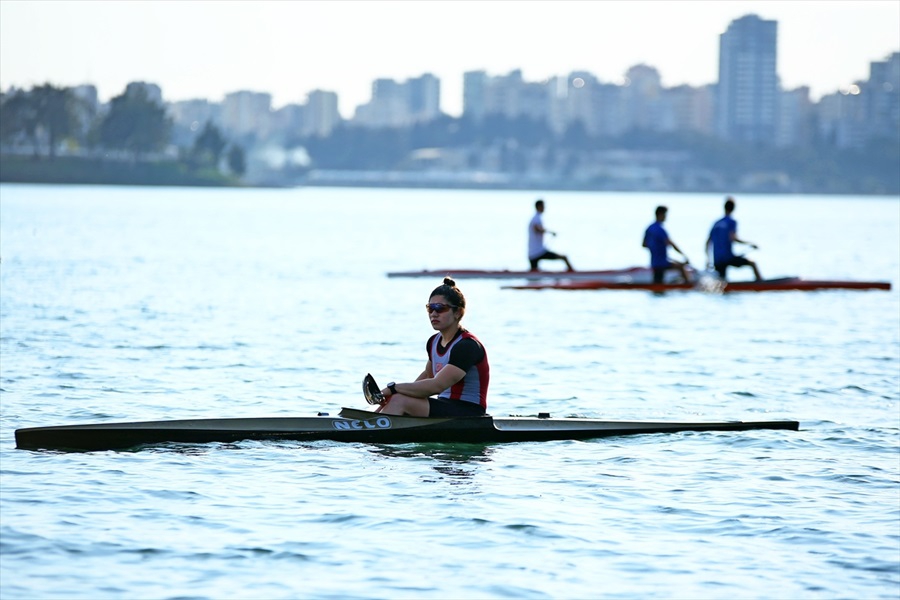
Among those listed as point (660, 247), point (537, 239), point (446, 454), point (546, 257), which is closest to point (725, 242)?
point (660, 247)

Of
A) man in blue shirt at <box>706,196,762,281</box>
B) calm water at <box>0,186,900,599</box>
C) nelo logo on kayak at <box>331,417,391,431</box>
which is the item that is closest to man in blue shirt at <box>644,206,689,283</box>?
man in blue shirt at <box>706,196,762,281</box>

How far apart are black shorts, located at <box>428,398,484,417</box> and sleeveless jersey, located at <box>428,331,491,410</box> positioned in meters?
0.03

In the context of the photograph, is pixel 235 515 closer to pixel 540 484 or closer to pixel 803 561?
pixel 540 484

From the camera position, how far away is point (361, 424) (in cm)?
1210

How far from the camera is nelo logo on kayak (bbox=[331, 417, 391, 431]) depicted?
475 inches

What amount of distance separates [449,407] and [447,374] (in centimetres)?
47

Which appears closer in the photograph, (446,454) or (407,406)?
(407,406)

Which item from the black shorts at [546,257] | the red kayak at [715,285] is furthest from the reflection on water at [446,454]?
the black shorts at [546,257]

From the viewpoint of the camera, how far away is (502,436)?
12.4 m

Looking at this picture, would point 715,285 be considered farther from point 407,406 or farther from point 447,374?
point 447,374

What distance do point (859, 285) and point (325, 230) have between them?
5493 centimetres

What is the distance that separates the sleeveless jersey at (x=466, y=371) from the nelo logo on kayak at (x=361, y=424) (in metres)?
0.52

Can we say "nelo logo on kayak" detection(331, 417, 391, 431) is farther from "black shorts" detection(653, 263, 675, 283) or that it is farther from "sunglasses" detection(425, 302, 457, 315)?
"black shorts" detection(653, 263, 675, 283)

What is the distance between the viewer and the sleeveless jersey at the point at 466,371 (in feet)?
37.8
